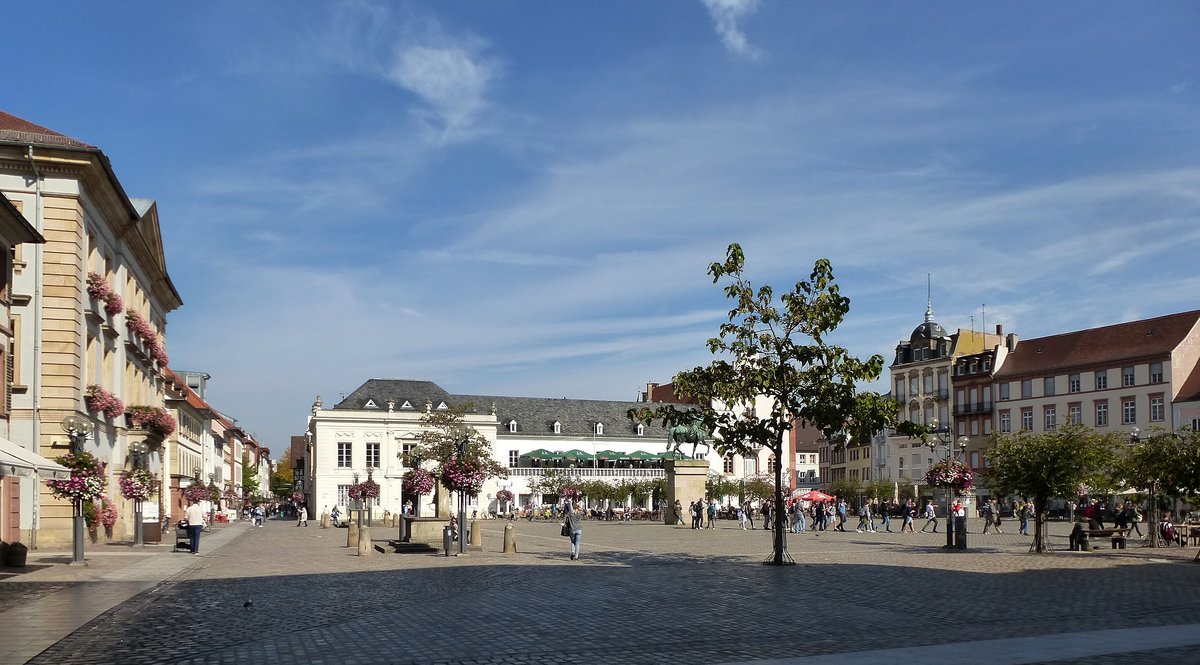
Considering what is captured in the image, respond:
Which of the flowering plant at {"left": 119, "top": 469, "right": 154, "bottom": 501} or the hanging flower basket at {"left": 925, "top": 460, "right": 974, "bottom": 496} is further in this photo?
the hanging flower basket at {"left": 925, "top": 460, "right": 974, "bottom": 496}

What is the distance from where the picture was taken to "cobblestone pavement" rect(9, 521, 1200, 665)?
13094 millimetres

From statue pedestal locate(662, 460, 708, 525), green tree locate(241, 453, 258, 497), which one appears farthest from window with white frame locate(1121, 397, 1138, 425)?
green tree locate(241, 453, 258, 497)

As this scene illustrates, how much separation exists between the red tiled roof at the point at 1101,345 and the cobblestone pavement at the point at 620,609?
6120 cm

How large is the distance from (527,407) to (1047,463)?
80.9m

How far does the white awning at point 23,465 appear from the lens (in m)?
19.4

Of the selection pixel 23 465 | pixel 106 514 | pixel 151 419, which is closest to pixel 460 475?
pixel 106 514

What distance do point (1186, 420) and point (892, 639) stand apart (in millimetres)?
76674

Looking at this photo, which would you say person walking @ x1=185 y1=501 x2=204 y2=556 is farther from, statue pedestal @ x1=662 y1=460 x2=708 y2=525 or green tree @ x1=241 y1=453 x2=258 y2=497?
green tree @ x1=241 y1=453 x2=258 y2=497

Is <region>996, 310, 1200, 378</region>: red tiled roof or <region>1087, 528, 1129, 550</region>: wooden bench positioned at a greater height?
<region>996, 310, 1200, 378</region>: red tiled roof

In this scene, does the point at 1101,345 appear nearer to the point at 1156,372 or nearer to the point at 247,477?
the point at 1156,372

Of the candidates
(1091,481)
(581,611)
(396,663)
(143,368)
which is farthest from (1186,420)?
(396,663)

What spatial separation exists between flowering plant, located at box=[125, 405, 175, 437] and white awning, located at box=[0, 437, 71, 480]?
17414 millimetres

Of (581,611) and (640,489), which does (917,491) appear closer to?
(640,489)

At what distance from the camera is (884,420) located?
1059 inches
